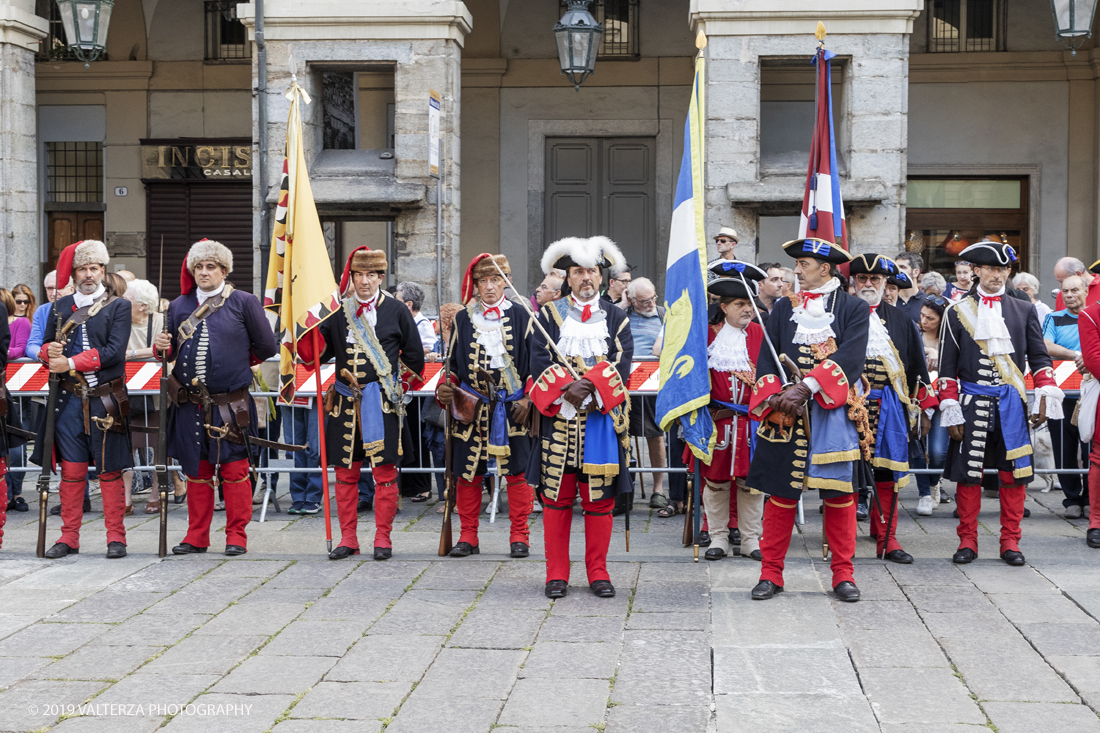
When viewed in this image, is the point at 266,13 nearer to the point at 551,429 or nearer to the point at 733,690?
the point at 551,429

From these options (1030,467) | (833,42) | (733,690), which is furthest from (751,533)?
(833,42)

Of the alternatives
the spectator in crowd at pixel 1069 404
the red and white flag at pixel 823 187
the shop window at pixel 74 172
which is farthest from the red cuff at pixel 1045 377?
the shop window at pixel 74 172

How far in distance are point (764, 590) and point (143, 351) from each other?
504 centimetres

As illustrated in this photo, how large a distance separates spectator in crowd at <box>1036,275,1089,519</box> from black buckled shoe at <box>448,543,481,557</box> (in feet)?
13.3

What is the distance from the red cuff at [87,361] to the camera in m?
6.71

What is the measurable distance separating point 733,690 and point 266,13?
9707mm

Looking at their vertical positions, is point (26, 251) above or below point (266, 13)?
below

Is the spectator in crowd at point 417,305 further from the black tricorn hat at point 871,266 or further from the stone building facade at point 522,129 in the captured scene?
the black tricorn hat at point 871,266

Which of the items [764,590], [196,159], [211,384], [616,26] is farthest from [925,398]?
[196,159]

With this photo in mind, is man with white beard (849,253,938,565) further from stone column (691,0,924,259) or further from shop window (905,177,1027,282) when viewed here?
shop window (905,177,1027,282)

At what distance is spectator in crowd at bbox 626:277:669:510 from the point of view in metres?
8.41

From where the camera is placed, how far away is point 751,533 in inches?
270

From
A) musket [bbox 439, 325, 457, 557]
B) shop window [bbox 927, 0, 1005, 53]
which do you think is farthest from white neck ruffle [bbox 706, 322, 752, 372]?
shop window [bbox 927, 0, 1005, 53]

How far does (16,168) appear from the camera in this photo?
42.6 ft
